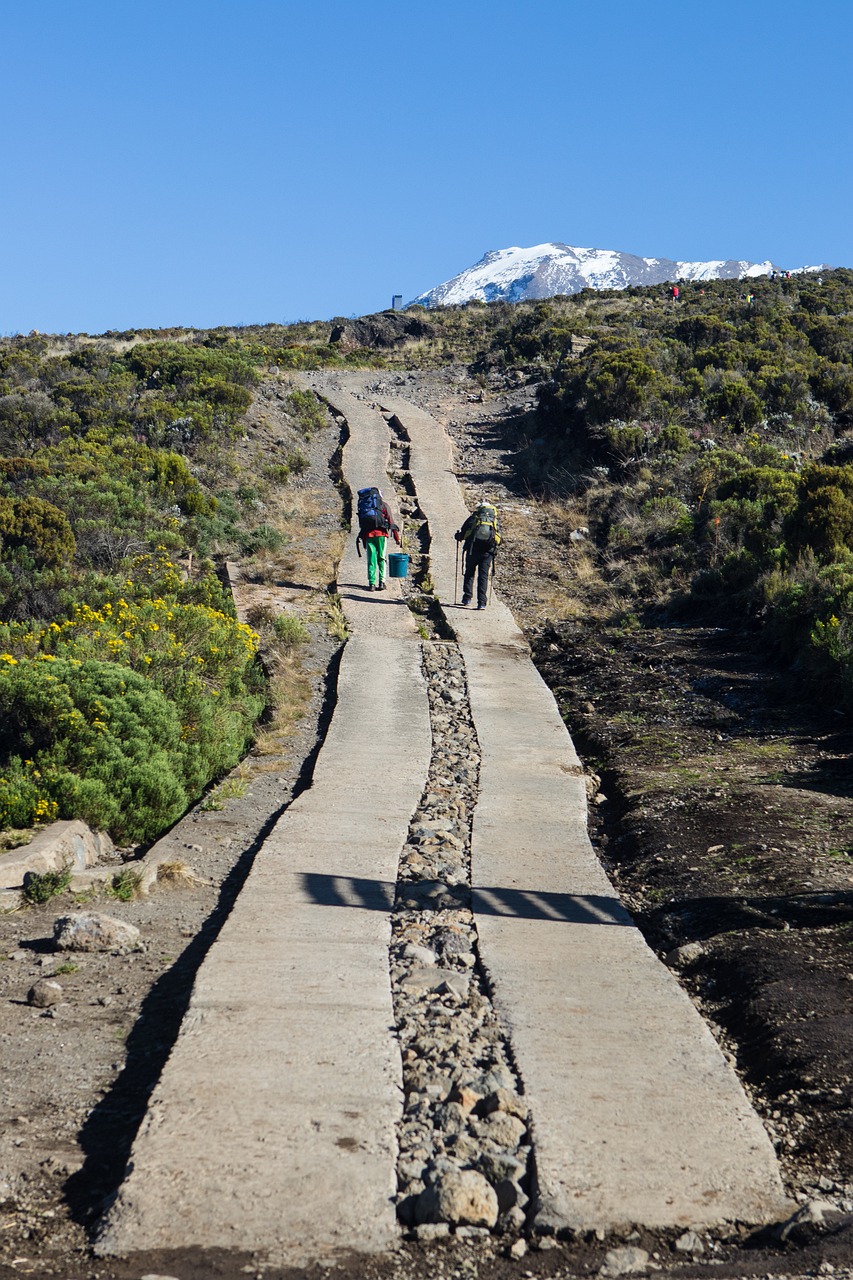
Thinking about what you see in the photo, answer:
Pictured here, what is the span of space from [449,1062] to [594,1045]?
0.70 meters

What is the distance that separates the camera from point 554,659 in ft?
47.6

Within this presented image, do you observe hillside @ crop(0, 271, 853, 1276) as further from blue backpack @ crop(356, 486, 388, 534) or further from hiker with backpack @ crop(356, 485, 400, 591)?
blue backpack @ crop(356, 486, 388, 534)

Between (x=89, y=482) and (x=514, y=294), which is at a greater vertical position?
(x=514, y=294)

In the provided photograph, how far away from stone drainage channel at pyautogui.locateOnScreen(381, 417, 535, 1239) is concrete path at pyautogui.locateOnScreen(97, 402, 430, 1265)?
0.10 metres

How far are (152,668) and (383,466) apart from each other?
16.9 metres

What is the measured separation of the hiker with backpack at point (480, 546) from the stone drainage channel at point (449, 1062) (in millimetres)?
7659

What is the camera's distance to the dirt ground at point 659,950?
3816 mm

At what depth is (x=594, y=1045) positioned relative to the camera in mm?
5262

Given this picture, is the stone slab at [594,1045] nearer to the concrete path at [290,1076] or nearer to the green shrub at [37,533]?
the concrete path at [290,1076]

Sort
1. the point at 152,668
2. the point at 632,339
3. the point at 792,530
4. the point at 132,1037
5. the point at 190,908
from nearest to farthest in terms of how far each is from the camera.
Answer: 1. the point at 132,1037
2. the point at 190,908
3. the point at 152,668
4. the point at 792,530
5. the point at 632,339

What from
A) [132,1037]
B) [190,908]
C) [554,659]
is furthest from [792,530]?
[132,1037]

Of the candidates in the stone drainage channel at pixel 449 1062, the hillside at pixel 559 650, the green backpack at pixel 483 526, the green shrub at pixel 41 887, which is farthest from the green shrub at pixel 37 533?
the green shrub at pixel 41 887

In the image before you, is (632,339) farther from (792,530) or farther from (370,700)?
(370,700)

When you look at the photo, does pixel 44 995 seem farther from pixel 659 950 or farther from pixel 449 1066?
pixel 659 950
